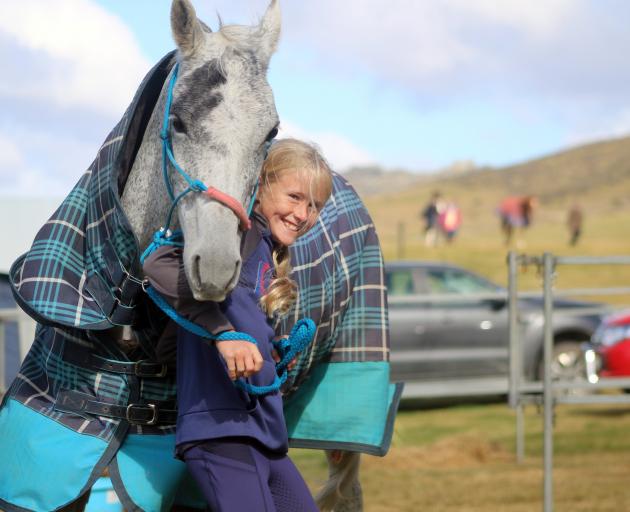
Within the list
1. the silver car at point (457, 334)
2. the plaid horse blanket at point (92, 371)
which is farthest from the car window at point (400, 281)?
the plaid horse blanket at point (92, 371)

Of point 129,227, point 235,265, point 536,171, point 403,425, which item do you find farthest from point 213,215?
point 536,171

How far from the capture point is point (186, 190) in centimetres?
252

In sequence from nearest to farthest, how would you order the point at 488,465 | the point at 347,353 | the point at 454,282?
1. the point at 347,353
2. the point at 488,465
3. the point at 454,282

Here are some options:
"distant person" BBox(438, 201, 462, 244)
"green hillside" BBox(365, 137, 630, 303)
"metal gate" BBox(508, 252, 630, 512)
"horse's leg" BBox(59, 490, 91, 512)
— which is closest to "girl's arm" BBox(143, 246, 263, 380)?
"horse's leg" BBox(59, 490, 91, 512)

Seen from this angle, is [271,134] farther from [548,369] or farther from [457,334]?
[457,334]

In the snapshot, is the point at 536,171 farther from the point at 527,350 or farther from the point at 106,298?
the point at 106,298

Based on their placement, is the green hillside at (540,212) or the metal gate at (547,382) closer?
the metal gate at (547,382)

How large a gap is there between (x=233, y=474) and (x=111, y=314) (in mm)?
563

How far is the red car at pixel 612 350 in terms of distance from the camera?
948cm

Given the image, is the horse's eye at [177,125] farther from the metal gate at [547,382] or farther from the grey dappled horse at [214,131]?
the metal gate at [547,382]

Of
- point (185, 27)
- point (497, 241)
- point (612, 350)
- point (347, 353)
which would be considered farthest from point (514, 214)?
point (185, 27)

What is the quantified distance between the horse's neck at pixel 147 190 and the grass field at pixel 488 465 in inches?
103

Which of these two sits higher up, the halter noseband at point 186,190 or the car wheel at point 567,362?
the halter noseband at point 186,190

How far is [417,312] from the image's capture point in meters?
10.4
